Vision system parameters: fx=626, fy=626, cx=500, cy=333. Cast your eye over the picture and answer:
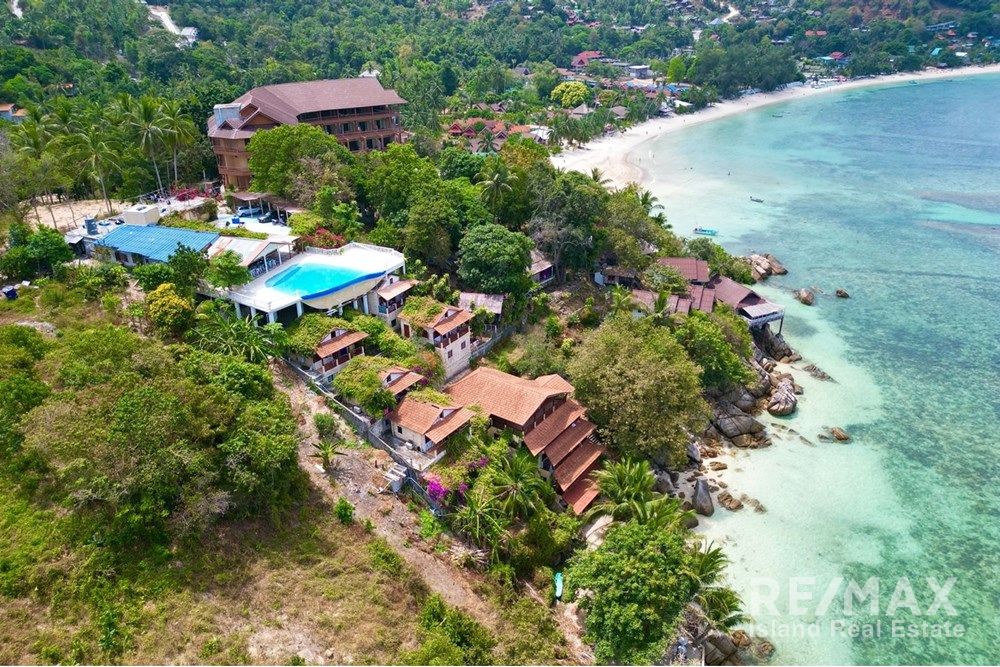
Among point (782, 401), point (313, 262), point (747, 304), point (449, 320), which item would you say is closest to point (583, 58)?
point (747, 304)

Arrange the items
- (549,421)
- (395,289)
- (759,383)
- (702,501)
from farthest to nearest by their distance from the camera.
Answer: (759,383) → (395,289) → (549,421) → (702,501)

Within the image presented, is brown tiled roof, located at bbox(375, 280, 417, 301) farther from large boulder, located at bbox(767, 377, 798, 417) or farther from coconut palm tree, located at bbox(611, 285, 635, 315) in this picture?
large boulder, located at bbox(767, 377, 798, 417)

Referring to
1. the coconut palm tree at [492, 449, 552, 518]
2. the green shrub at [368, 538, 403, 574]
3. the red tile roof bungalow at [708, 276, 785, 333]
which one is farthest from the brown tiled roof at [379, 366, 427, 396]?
the red tile roof bungalow at [708, 276, 785, 333]

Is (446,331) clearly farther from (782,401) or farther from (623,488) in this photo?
(782,401)

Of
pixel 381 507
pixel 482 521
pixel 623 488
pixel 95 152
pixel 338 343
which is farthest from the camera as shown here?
pixel 95 152

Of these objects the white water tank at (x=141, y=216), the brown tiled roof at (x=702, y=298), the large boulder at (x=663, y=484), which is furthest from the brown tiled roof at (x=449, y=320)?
the white water tank at (x=141, y=216)
